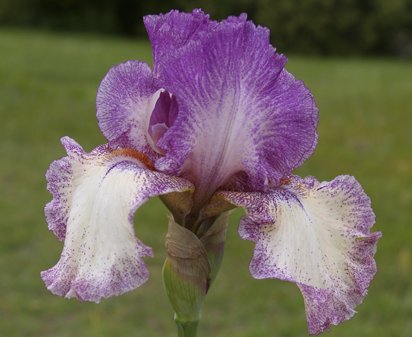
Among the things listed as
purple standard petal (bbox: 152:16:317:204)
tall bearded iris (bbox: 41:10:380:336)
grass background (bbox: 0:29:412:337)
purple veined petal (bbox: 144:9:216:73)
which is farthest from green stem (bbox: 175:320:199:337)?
grass background (bbox: 0:29:412:337)

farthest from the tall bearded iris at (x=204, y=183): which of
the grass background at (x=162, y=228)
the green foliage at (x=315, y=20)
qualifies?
the green foliage at (x=315, y=20)

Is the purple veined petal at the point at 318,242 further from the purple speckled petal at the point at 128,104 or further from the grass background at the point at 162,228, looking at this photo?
the grass background at the point at 162,228

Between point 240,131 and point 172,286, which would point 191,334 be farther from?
point 240,131

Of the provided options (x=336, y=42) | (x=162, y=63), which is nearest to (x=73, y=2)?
(x=336, y=42)

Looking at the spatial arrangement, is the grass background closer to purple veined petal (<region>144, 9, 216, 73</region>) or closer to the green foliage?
purple veined petal (<region>144, 9, 216, 73</region>)

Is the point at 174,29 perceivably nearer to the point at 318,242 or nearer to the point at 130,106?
the point at 130,106
